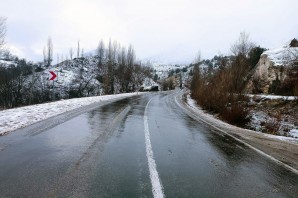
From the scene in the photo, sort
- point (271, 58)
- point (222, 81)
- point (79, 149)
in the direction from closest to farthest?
point (79, 149) < point (222, 81) < point (271, 58)

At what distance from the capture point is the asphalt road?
4816 millimetres

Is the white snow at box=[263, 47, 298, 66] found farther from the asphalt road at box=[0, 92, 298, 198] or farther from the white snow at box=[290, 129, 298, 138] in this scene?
the asphalt road at box=[0, 92, 298, 198]

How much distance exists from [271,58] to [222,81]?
42.9 ft

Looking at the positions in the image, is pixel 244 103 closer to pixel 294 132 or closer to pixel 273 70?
pixel 294 132

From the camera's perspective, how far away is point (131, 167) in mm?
6027

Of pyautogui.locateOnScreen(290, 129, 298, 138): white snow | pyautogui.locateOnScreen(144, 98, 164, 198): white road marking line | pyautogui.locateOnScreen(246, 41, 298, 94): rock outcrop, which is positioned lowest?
pyautogui.locateOnScreen(290, 129, 298, 138): white snow

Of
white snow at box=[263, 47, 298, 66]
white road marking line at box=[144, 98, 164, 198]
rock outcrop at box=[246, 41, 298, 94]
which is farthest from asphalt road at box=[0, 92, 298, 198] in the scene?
white snow at box=[263, 47, 298, 66]

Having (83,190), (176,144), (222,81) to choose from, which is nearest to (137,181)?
(83,190)

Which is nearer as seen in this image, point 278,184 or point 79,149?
point 278,184

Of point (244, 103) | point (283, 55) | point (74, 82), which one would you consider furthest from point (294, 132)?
point (74, 82)

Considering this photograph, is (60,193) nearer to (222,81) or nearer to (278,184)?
(278,184)

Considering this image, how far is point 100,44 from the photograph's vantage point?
134375 mm

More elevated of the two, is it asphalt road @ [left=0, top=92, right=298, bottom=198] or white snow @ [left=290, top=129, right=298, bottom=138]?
asphalt road @ [left=0, top=92, right=298, bottom=198]

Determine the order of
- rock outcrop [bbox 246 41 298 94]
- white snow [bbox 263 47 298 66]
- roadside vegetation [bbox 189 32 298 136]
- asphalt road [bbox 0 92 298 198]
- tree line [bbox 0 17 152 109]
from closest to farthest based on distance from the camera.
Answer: asphalt road [bbox 0 92 298 198]
roadside vegetation [bbox 189 32 298 136]
rock outcrop [bbox 246 41 298 94]
white snow [bbox 263 47 298 66]
tree line [bbox 0 17 152 109]
